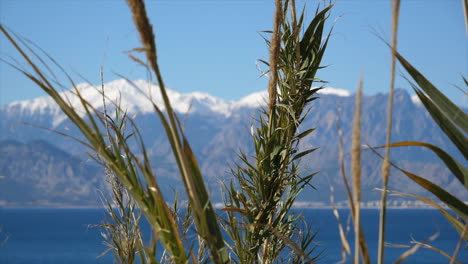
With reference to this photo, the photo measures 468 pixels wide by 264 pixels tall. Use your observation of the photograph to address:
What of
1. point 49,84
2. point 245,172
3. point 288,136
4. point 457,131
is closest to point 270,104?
point 288,136

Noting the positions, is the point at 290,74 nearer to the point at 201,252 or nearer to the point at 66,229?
the point at 201,252

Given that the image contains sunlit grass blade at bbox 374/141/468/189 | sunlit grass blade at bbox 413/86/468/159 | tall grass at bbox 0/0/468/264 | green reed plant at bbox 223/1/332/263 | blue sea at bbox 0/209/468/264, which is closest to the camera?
tall grass at bbox 0/0/468/264

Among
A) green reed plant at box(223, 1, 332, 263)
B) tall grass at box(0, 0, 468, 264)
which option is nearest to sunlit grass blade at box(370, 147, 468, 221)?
tall grass at box(0, 0, 468, 264)

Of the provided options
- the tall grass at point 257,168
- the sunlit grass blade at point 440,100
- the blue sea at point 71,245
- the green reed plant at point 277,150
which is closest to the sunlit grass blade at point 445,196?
the tall grass at point 257,168

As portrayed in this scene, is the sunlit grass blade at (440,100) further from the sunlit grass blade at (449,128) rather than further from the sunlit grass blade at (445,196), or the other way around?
the sunlit grass blade at (445,196)

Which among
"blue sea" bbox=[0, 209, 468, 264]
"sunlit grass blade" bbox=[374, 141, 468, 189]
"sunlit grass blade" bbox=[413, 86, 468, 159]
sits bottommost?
"blue sea" bbox=[0, 209, 468, 264]

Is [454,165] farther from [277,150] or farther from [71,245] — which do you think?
[71,245]

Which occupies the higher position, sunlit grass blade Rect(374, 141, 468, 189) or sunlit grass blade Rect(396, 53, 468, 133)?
sunlit grass blade Rect(396, 53, 468, 133)

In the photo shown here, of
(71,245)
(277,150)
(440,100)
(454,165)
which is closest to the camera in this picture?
(454,165)

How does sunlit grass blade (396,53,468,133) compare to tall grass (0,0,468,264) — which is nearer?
tall grass (0,0,468,264)

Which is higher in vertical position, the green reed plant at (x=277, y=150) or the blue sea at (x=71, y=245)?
the green reed plant at (x=277, y=150)

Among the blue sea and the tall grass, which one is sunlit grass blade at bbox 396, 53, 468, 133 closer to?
the tall grass

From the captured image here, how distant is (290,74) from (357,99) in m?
2.34

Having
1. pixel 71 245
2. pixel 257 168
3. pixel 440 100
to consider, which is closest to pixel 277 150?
pixel 257 168
